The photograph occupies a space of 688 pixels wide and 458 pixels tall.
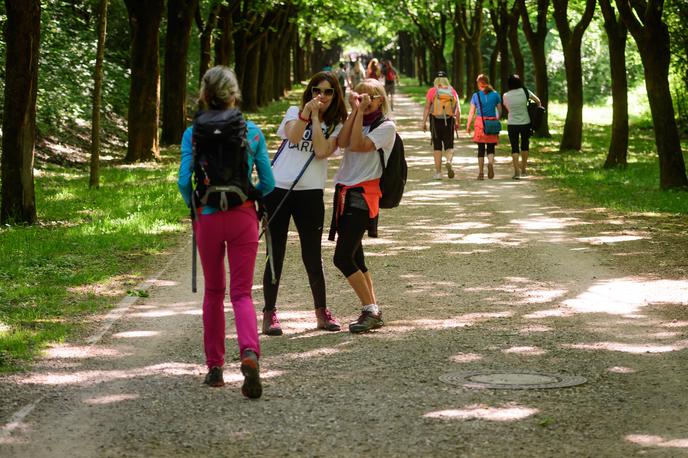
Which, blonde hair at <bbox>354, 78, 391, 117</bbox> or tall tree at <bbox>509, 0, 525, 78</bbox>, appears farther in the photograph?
tall tree at <bbox>509, 0, 525, 78</bbox>

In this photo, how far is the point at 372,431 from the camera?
572cm

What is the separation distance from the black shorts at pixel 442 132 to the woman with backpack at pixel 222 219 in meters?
13.1

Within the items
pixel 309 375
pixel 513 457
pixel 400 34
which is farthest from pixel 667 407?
pixel 400 34

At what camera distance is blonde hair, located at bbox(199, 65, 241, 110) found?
629cm

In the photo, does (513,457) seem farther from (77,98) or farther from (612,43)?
(77,98)

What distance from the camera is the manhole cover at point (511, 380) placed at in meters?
6.56

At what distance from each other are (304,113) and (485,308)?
2433 millimetres

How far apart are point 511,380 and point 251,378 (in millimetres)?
1559

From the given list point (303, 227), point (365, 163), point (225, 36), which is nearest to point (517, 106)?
point (365, 163)

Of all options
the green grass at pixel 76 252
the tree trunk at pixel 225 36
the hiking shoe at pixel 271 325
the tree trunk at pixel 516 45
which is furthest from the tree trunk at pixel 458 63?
the hiking shoe at pixel 271 325

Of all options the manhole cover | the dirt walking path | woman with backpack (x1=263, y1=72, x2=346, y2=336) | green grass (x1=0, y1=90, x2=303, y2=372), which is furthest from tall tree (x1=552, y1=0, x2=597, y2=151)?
the manhole cover

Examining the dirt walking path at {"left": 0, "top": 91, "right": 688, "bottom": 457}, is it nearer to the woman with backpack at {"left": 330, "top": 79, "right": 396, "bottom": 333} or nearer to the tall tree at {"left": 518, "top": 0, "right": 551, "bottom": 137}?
the woman with backpack at {"left": 330, "top": 79, "right": 396, "bottom": 333}

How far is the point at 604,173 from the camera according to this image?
2053 cm

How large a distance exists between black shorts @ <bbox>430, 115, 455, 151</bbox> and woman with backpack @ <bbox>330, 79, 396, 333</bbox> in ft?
37.5
